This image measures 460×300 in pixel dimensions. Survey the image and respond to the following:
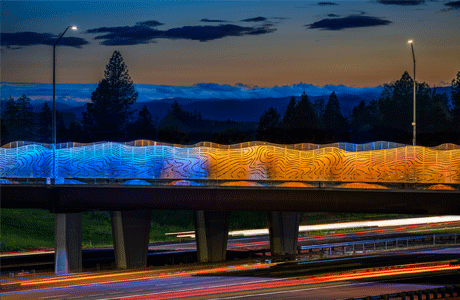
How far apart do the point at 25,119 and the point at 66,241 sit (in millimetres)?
127883

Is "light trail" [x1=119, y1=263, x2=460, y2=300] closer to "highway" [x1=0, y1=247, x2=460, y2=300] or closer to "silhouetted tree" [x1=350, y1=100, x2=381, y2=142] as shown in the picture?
"highway" [x1=0, y1=247, x2=460, y2=300]

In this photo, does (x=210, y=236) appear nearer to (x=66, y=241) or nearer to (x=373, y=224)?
(x=66, y=241)

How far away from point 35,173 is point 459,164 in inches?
992

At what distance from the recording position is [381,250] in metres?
61.0

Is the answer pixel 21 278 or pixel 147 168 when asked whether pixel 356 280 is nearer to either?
pixel 147 168

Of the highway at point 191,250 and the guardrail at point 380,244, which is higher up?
the guardrail at point 380,244

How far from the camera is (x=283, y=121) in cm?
14425

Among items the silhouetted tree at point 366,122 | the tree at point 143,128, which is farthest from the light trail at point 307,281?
the tree at point 143,128

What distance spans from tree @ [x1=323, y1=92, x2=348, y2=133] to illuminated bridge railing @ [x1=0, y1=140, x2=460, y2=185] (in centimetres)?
11219

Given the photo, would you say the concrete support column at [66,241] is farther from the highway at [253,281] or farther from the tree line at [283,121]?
the tree line at [283,121]

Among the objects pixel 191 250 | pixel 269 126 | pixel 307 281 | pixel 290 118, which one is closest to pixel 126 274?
pixel 307 281

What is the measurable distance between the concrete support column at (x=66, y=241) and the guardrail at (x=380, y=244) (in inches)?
764

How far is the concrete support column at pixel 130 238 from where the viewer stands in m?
49.3

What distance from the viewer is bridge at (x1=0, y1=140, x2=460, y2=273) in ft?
122
